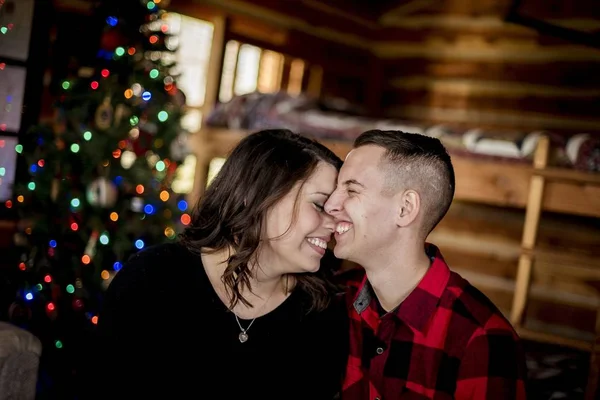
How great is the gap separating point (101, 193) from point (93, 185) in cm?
7

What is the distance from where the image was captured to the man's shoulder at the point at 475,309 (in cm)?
193

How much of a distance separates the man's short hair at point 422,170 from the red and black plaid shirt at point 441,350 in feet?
0.63

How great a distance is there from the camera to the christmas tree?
3682mm

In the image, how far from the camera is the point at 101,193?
3.72m

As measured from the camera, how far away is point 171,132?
3.94 m

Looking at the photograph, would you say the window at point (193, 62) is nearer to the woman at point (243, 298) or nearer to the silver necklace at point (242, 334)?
the woman at point (243, 298)

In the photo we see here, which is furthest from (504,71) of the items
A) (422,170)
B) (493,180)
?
(422,170)

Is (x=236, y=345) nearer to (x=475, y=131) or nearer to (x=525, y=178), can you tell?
(x=525, y=178)

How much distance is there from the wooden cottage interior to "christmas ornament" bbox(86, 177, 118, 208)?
1.28 m

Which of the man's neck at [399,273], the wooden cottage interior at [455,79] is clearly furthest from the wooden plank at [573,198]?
the man's neck at [399,273]

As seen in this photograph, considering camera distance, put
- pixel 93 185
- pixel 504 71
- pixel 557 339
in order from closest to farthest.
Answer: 1. pixel 557 339
2. pixel 93 185
3. pixel 504 71

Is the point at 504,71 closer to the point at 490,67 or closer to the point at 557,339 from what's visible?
the point at 490,67

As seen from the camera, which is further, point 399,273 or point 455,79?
point 455,79

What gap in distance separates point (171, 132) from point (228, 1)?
3.04 meters
